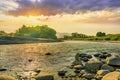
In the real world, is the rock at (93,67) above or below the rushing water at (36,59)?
above

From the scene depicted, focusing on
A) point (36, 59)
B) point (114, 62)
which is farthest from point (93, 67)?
point (36, 59)

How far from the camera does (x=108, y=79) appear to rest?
19.0 m

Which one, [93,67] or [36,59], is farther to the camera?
[36,59]

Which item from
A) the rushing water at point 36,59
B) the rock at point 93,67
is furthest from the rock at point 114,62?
the rushing water at point 36,59

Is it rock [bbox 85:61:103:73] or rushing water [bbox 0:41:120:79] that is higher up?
rock [bbox 85:61:103:73]

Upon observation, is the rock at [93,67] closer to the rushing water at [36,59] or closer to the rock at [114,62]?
the rock at [114,62]

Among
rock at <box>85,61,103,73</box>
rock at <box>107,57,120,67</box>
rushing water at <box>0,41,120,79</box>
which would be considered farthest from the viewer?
rushing water at <box>0,41,120,79</box>

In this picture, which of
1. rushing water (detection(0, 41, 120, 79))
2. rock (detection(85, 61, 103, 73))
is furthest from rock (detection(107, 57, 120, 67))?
rushing water (detection(0, 41, 120, 79))

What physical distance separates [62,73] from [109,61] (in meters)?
8.96

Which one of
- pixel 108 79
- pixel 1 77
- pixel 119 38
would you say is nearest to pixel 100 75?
pixel 108 79

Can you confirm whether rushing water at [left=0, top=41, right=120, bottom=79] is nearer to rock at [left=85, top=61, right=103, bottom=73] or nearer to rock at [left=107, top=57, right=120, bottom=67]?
rock at [left=85, top=61, right=103, bottom=73]

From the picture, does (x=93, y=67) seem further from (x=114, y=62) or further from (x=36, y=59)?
(x=36, y=59)

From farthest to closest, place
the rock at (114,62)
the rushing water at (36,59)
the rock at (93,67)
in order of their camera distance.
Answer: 1. the rushing water at (36,59)
2. the rock at (114,62)
3. the rock at (93,67)

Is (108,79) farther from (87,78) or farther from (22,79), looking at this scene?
(22,79)
